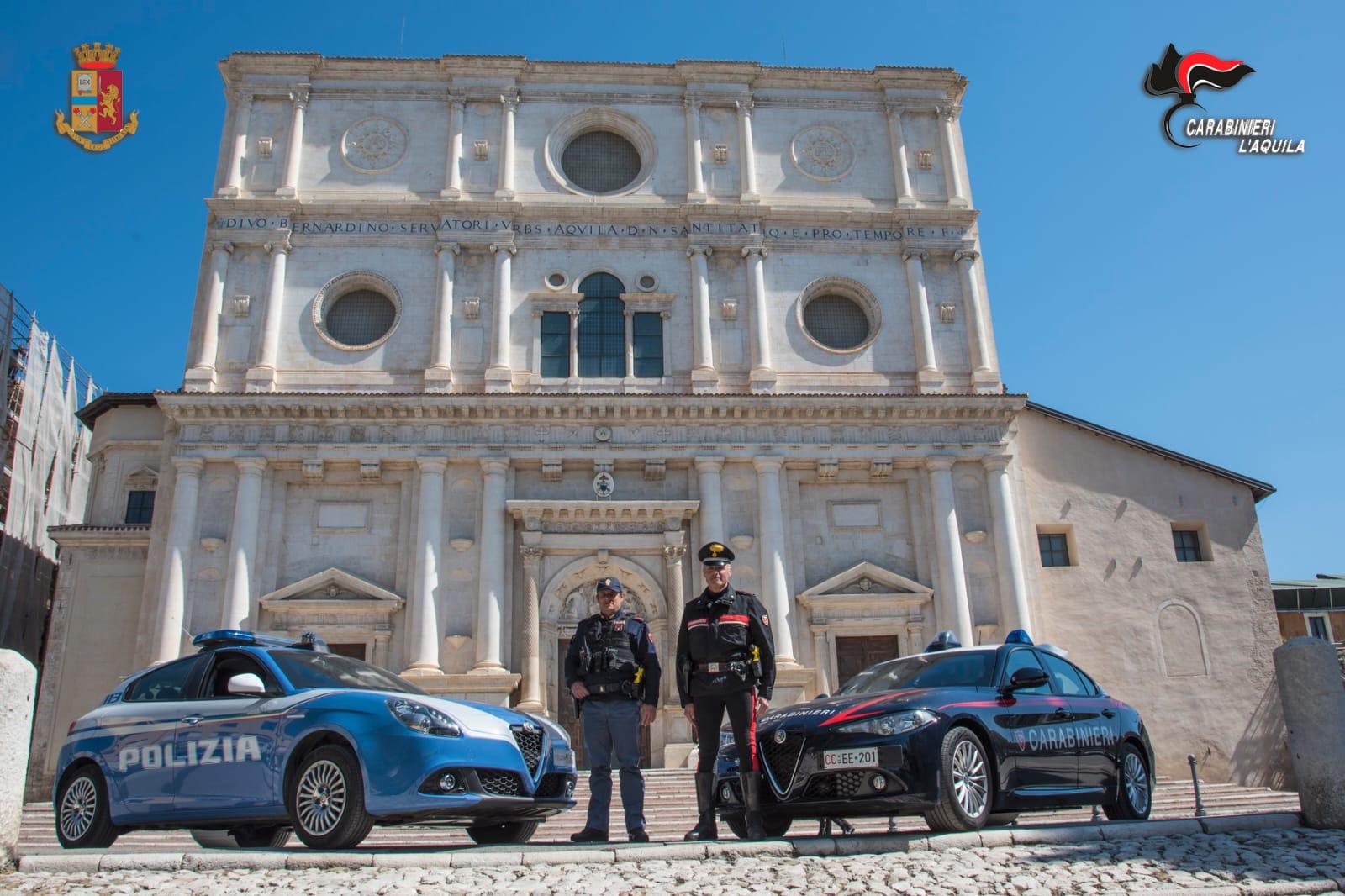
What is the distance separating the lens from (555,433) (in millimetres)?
23234

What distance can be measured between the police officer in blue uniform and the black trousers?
0.45 meters

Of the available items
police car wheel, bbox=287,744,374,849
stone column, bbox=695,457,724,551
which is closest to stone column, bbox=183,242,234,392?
stone column, bbox=695,457,724,551

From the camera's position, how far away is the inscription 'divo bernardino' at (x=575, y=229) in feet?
82.3

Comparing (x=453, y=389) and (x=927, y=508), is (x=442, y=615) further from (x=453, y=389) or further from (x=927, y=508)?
(x=927, y=508)

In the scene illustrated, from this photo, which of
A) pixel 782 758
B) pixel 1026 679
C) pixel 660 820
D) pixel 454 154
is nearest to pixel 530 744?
pixel 782 758

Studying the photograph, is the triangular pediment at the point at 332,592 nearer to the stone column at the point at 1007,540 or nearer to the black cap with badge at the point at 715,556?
the stone column at the point at 1007,540

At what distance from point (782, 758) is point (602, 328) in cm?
1692

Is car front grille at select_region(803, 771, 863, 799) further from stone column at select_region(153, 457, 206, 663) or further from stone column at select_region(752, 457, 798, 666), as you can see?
stone column at select_region(153, 457, 206, 663)

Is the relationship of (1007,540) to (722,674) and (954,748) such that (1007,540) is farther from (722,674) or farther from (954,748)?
(722,674)

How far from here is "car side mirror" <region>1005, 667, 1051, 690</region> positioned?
368 inches

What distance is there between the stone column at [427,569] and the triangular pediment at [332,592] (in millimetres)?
614

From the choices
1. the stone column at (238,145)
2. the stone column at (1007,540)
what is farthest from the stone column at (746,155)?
the stone column at (238,145)

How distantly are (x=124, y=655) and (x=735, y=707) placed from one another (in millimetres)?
18931

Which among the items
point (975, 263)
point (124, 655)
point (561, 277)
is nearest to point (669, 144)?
point (561, 277)
